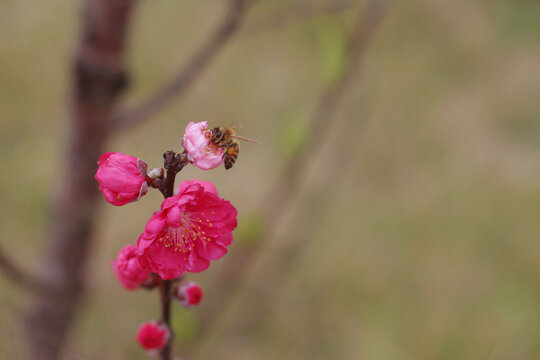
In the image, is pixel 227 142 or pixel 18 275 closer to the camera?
pixel 227 142

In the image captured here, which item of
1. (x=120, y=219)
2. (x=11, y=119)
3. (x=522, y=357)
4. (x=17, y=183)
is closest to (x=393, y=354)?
A: (x=522, y=357)

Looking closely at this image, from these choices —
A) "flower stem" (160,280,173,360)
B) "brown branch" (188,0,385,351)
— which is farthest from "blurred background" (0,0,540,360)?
"flower stem" (160,280,173,360)

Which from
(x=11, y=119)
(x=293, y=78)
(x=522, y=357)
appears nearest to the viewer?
(x=522, y=357)

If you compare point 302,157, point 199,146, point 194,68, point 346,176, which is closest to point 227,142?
point 199,146

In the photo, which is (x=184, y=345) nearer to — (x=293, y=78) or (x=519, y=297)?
(x=519, y=297)

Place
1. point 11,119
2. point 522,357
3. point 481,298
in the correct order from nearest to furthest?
1. point 522,357
2. point 481,298
3. point 11,119

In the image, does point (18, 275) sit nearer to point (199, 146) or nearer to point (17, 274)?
point (17, 274)

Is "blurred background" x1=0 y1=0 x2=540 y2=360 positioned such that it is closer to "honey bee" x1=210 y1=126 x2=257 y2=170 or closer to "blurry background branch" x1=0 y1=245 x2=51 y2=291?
"blurry background branch" x1=0 y1=245 x2=51 y2=291
